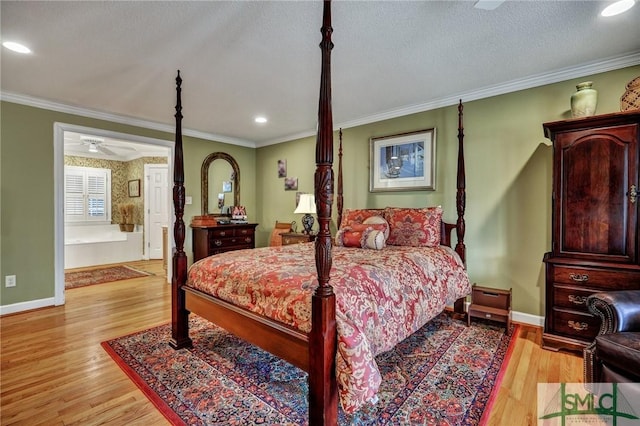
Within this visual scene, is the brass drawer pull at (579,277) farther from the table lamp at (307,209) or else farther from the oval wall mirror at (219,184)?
the oval wall mirror at (219,184)

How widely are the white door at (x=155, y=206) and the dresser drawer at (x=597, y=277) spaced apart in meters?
6.86

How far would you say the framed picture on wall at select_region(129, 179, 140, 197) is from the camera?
22.8 ft

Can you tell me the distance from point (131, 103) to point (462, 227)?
3957 mm

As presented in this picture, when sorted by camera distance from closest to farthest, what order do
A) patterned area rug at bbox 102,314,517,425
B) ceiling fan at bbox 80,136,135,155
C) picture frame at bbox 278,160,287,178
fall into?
patterned area rug at bbox 102,314,517,425, picture frame at bbox 278,160,287,178, ceiling fan at bbox 80,136,135,155

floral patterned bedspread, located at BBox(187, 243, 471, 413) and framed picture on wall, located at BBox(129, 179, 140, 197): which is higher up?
framed picture on wall, located at BBox(129, 179, 140, 197)

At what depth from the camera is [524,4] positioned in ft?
6.04

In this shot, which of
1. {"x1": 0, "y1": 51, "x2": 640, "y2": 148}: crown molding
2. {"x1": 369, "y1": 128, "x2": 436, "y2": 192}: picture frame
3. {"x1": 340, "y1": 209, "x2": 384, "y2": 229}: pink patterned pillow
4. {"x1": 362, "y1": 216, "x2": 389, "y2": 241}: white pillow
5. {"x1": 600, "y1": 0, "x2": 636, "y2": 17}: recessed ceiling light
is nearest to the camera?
{"x1": 600, "y1": 0, "x2": 636, "y2": 17}: recessed ceiling light

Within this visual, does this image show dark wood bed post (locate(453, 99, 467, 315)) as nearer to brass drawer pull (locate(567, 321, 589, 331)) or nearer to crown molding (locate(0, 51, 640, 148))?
crown molding (locate(0, 51, 640, 148))

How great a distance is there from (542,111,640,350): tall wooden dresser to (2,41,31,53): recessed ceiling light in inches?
164

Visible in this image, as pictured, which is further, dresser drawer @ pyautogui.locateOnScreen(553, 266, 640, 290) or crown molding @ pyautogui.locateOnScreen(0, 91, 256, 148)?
crown molding @ pyautogui.locateOnScreen(0, 91, 256, 148)

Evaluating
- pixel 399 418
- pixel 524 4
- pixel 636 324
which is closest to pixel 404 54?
pixel 524 4

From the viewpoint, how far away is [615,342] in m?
1.53

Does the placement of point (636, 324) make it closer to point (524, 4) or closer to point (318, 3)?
point (524, 4)

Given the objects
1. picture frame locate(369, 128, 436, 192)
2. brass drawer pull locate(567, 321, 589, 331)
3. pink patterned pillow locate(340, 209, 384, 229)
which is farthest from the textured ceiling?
brass drawer pull locate(567, 321, 589, 331)
